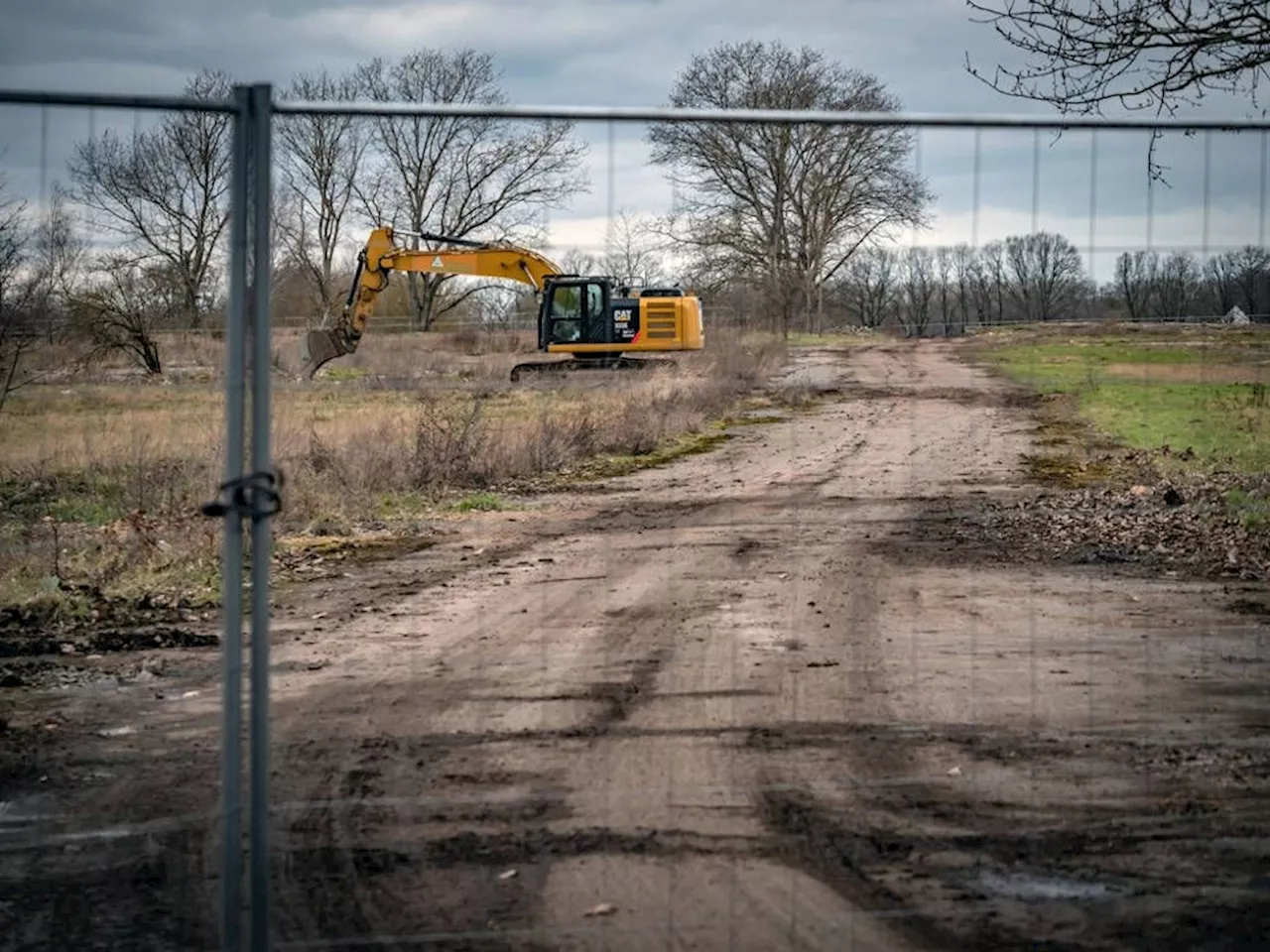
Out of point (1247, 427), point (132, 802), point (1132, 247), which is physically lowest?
point (132, 802)

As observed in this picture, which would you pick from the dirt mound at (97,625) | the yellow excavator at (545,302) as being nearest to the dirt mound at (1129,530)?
the yellow excavator at (545,302)

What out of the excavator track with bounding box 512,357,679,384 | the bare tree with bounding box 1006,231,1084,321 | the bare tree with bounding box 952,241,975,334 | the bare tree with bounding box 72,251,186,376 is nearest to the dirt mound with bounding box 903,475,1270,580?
the excavator track with bounding box 512,357,679,384

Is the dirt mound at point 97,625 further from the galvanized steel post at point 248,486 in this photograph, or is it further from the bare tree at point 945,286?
the galvanized steel post at point 248,486

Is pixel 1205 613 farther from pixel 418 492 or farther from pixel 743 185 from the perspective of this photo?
pixel 418 492

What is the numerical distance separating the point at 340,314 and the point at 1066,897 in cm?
342

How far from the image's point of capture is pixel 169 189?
5.59 meters

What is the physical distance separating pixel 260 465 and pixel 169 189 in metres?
2.26

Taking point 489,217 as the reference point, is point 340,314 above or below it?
below

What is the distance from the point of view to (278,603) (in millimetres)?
10617

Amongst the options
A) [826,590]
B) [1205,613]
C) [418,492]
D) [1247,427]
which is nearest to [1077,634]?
[1205,613]

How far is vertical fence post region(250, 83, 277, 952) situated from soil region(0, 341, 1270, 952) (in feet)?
3.05

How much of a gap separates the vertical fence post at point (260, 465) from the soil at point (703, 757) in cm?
93

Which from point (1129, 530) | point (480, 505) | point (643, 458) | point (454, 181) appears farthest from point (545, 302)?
point (643, 458)

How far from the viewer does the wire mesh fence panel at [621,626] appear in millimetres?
5000
